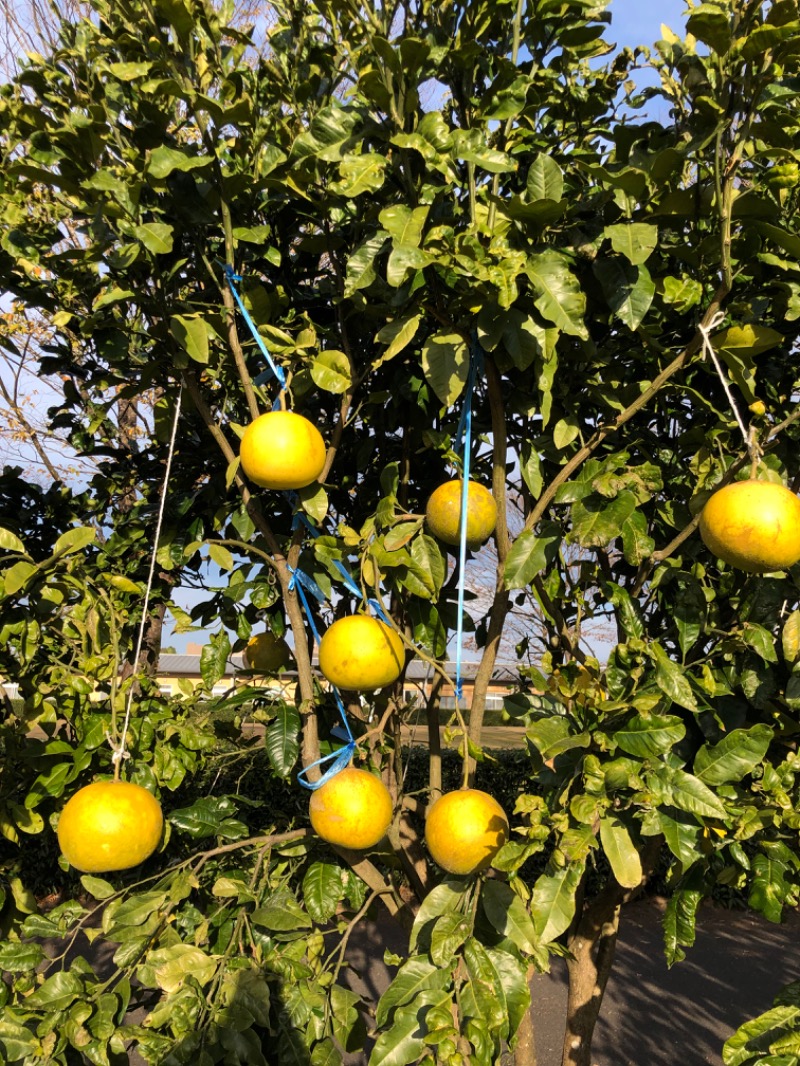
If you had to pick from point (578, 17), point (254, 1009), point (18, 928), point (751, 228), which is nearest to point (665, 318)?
point (751, 228)

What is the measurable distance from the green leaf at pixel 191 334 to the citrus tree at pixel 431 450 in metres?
0.01

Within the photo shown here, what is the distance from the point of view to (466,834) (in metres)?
1.31

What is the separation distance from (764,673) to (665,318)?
76cm

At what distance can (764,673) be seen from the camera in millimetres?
1513

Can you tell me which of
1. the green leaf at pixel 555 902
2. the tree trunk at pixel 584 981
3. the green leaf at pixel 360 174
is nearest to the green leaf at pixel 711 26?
the green leaf at pixel 360 174

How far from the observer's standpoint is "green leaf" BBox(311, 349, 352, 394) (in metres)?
1.52

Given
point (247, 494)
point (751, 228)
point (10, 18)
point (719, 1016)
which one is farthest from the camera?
point (10, 18)

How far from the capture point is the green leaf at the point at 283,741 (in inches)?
65.9

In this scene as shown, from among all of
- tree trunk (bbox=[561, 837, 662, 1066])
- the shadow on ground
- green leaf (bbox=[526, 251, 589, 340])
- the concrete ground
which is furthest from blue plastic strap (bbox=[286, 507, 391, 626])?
the shadow on ground

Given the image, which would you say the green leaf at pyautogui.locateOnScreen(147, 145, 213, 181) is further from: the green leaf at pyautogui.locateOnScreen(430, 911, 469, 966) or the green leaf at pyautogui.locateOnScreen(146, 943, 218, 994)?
the green leaf at pyautogui.locateOnScreen(146, 943, 218, 994)

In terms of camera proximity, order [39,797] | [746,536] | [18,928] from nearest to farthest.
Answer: [746,536] → [39,797] → [18,928]

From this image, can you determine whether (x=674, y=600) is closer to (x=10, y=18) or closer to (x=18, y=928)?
(x=18, y=928)

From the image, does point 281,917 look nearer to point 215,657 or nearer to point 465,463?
point 215,657

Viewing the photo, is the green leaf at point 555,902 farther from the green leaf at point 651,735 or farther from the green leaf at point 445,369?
the green leaf at point 445,369
